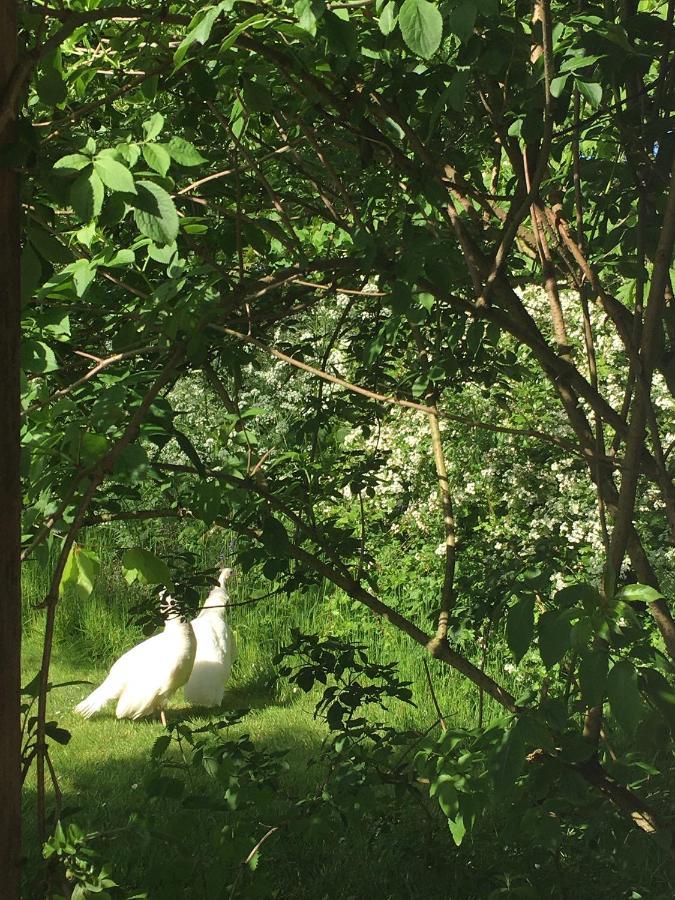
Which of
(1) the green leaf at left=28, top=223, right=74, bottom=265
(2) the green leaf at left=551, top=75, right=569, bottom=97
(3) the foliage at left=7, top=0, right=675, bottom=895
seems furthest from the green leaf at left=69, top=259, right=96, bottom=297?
(2) the green leaf at left=551, top=75, right=569, bottom=97

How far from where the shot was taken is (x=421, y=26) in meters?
1.28

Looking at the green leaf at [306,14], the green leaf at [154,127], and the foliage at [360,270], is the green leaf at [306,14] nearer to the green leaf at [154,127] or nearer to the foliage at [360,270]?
the foliage at [360,270]

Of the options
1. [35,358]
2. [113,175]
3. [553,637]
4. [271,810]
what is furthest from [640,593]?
[271,810]

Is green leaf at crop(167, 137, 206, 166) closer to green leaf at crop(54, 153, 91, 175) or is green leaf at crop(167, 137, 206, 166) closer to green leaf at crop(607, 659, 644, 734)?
green leaf at crop(54, 153, 91, 175)

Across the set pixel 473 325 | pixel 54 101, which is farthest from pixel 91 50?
pixel 473 325

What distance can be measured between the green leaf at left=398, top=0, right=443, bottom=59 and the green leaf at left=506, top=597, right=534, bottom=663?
747 millimetres

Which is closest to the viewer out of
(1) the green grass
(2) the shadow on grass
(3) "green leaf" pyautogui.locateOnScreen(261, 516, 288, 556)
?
(2) the shadow on grass

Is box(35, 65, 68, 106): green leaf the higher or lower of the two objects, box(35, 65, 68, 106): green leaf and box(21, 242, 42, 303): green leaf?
the higher

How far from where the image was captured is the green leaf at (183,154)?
141 centimetres

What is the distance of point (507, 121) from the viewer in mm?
2215

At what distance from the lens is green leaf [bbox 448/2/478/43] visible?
1.24 meters

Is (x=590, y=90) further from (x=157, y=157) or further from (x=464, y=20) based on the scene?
(x=157, y=157)

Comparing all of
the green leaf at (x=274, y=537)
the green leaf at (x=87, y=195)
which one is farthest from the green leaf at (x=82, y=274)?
the green leaf at (x=274, y=537)

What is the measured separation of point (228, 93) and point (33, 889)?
1.53 m
